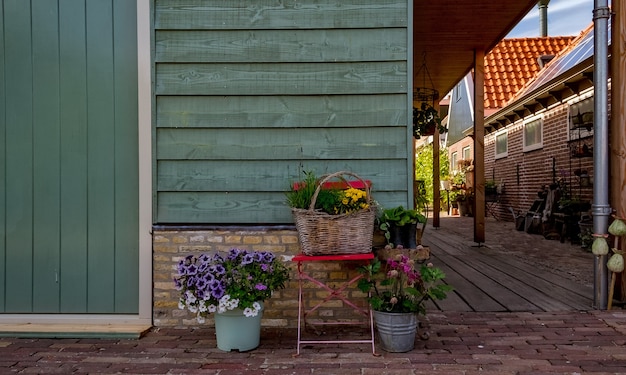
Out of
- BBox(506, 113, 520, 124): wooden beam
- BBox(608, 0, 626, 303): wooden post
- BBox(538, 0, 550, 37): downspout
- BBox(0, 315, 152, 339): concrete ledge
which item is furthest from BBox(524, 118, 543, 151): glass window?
BBox(0, 315, 152, 339): concrete ledge

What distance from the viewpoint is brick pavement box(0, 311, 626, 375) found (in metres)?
2.38

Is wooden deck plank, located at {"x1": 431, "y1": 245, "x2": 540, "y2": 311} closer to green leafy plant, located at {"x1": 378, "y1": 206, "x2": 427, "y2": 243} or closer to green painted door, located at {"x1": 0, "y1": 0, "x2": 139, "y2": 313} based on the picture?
green leafy plant, located at {"x1": 378, "y1": 206, "x2": 427, "y2": 243}

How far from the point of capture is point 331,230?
259 centimetres

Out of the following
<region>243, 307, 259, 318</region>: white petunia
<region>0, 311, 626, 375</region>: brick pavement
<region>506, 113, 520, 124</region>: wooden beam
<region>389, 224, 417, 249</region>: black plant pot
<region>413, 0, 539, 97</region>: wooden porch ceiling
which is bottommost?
<region>0, 311, 626, 375</region>: brick pavement

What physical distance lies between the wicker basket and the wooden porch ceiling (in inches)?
135

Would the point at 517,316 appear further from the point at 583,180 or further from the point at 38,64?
the point at 583,180

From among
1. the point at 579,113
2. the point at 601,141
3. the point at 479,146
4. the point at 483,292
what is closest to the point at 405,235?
the point at 483,292

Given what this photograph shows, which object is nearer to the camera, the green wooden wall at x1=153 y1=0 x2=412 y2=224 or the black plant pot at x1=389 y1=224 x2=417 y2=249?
the black plant pot at x1=389 y1=224 x2=417 y2=249

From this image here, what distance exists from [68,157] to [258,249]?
1.47m

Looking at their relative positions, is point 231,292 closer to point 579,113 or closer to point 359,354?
point 359,354

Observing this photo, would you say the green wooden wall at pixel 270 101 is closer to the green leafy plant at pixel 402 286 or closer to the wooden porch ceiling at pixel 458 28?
the green leafy plant at pixel 402 286

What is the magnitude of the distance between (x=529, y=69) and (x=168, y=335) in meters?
12.8

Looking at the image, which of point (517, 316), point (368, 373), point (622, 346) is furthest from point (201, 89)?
point (622, 346)

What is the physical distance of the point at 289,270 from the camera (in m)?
3.04
